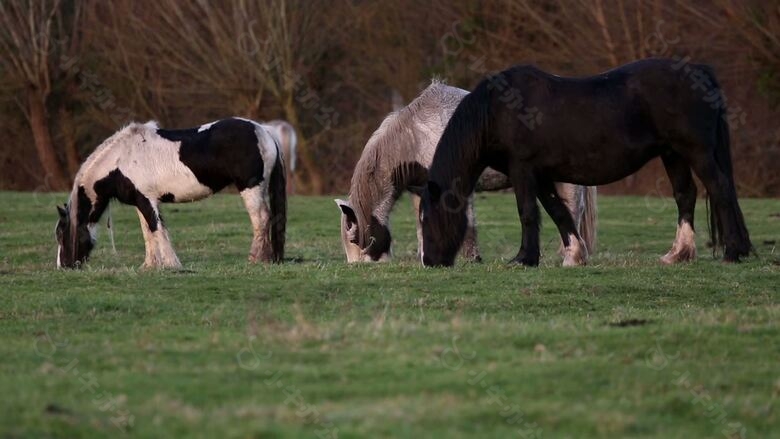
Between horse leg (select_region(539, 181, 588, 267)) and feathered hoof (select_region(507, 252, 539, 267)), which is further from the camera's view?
horse leg (select_region(539, 181, 588, 267))

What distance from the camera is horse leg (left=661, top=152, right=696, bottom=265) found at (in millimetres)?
13695

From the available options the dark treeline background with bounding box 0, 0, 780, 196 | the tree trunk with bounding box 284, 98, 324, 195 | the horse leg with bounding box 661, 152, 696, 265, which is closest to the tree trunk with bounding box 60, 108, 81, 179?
the dark treeline background with bounding box 0, 0, 780, 196

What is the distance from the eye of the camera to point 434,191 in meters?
13.2

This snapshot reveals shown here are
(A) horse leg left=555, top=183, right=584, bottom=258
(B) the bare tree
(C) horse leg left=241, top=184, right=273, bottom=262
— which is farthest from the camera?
(B) the bare tree

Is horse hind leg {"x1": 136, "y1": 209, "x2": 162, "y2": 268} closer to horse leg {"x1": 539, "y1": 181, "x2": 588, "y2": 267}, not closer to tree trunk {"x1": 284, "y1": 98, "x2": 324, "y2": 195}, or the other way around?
horse leg {"x1": 539, "y1": 181, "x2": 588, "y2": 267}

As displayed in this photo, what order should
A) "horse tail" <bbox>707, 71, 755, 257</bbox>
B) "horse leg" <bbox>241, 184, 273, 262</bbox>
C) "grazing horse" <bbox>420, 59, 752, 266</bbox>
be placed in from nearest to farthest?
"grazing horse" <bbox>420, 59, 752, 266</bbox>
"horse tail" <bbox>707, 71, 755, 257</bbox>
"horse leg" <bbox>241, 184, 273, 262</bbox>

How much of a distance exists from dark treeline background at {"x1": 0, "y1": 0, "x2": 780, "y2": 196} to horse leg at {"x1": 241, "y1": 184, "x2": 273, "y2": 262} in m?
18.5

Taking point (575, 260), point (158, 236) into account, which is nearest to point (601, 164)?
point (575, 260)

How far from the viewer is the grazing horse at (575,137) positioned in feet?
43.1

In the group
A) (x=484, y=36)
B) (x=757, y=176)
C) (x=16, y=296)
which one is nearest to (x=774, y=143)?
(x=757, y=176)

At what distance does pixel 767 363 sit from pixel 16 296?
6.52m

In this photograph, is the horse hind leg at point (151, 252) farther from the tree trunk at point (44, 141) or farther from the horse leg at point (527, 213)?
the tree trunk at point (44, 141)

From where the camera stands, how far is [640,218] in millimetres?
25188

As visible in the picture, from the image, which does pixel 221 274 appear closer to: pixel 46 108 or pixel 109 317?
pixel 109 317
